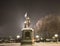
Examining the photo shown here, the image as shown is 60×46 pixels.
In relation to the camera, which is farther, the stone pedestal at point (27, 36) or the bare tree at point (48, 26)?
the bare tree at point (48, 26)

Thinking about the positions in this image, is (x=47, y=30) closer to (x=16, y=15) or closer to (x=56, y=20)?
(x=56, y=20)

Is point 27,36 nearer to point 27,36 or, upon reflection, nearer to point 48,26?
point 27,36

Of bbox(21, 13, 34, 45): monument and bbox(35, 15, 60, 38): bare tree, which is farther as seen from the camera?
bbox(35, 15, 60, 38): bare tree

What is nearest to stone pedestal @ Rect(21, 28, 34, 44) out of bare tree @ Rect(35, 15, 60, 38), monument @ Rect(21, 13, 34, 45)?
monument @ Rect(21, 13, 34, 45)

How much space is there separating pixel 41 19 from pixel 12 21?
470 cm

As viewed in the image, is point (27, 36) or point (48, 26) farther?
point (48, 26)

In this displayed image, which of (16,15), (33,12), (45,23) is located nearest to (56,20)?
(45,23)

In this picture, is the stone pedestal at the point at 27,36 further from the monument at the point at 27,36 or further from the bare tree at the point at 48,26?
the bare tree at the point at 48,26

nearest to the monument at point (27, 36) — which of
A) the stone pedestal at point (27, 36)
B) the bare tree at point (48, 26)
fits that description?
the stone pedestal at point (27, 36)

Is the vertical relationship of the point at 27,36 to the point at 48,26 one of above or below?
below

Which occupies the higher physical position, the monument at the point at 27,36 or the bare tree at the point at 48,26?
the bare tree at the point at 48,26

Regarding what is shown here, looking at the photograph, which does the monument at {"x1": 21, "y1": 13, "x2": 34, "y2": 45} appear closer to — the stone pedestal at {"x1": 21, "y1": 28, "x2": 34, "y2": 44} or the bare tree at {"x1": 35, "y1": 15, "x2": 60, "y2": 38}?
the stone pedestal at {"x1": 21, "y1": 28, "x2": 34, "y2": 44}

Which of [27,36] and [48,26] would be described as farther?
[48,26]

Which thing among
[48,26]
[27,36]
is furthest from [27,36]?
[48,26]
